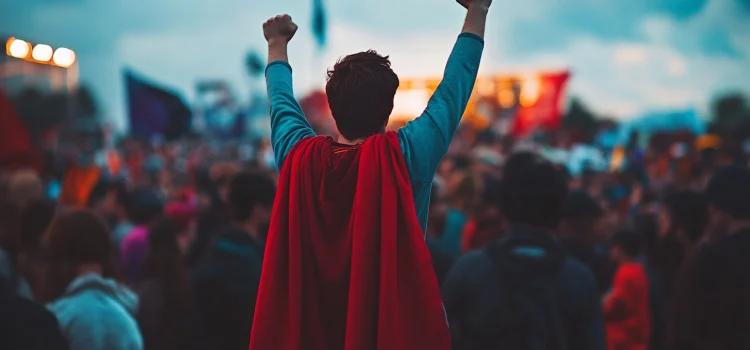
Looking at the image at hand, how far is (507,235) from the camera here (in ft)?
11.4

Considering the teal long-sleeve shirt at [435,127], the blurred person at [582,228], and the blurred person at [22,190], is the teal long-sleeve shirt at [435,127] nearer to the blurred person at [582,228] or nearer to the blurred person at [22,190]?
the blurred person at [582,228]

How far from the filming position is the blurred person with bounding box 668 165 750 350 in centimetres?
364

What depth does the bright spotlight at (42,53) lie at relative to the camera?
1391cm

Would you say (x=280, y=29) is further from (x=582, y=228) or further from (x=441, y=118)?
(x=582, y=228)

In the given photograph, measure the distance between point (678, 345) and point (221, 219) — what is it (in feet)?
18.4

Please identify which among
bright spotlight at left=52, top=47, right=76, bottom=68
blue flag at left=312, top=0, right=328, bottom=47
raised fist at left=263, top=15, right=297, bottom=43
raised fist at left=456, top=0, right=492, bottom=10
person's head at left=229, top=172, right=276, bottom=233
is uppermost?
blue flag at left=312, top=0, right=328, bottom=47

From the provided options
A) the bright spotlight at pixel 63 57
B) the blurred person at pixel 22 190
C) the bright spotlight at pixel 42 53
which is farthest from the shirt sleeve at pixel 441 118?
the bright spotlight at pixel 63 57

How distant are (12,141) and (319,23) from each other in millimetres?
10097

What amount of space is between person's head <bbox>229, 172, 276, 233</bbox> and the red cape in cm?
243

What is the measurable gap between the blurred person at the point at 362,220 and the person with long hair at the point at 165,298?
2.33m

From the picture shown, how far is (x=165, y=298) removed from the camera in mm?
4719

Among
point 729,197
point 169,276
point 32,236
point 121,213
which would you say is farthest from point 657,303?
point 121,213

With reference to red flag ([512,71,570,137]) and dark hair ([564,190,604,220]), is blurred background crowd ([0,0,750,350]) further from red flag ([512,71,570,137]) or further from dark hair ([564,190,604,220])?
red flag ([512,71,570,137])

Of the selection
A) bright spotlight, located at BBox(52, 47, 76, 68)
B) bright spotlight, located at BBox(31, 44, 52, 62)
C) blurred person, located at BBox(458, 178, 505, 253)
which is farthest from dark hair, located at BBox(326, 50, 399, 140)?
bright spotlight, located at BBox(52, 47, 76, 68)
